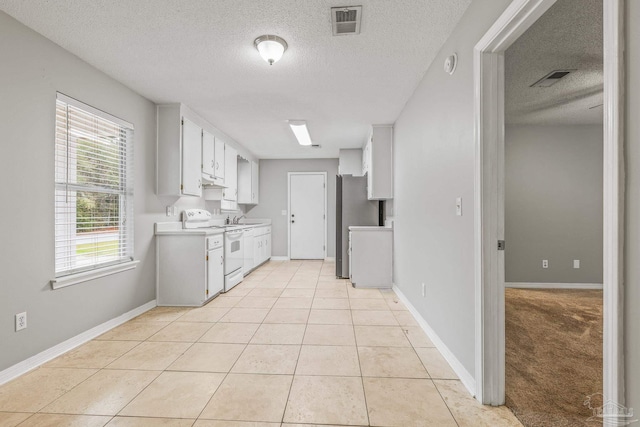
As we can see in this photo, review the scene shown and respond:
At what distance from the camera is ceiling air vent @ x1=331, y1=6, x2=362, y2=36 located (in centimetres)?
189

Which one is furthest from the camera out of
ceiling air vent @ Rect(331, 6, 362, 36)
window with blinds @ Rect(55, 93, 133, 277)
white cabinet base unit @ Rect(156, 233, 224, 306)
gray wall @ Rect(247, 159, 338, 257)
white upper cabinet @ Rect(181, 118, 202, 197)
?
gray wall @ Rect(247, 159, 338, 257)

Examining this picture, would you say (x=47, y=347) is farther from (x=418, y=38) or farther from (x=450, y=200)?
(x=418, y=38)

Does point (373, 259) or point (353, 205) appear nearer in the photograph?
point (373, 259)

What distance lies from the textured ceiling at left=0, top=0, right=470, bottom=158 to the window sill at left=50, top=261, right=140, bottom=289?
183 centimetres

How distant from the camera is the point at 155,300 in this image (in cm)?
348

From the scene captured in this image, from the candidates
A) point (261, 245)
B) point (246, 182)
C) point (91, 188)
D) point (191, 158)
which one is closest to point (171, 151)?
point (191, 158)

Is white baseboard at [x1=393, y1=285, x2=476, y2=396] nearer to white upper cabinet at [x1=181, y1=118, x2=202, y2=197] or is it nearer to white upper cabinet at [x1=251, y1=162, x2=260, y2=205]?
white upper cabinet at [x1=181, y1=118, x2=202, y2=197]

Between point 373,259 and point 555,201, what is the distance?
9.23 feet

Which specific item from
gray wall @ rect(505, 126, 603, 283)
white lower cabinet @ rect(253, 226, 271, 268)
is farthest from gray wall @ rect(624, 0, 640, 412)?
white lower cabinet @ rect(253, 226, 271, 268)

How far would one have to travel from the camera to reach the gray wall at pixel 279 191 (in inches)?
272

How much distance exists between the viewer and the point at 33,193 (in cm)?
211

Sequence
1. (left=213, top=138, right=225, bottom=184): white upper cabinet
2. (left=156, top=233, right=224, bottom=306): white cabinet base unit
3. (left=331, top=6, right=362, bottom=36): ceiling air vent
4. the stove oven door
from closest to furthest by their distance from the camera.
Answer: (left=331, top=6, right=362, bottom=36): ceiling air vent
(left=156, top=233, right=224, bottom=306): white cabinet base unit
the stove oven door
(left=213, top=138, right=225, bottom=184): white upper cabinet

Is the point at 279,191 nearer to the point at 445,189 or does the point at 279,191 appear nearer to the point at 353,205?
the point at 353,205

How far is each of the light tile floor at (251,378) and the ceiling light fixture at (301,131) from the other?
2559mm
